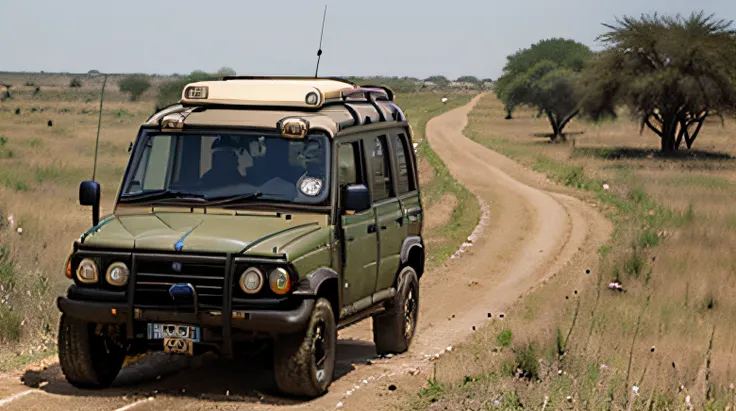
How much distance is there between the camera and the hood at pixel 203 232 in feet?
26.9

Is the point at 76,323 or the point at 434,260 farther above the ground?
the point at 76,323

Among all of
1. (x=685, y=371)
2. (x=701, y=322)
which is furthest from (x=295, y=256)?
(x=701, y=322)

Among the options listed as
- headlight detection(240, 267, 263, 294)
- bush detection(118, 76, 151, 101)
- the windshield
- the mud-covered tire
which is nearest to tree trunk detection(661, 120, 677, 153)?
bush detection(118, 76, 151, 101)

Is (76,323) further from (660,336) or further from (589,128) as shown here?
(589,128)

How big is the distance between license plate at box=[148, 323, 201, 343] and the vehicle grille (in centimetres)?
15

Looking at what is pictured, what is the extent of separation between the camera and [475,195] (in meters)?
29.7

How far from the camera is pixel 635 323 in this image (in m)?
11.4

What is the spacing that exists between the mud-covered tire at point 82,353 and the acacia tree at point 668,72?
4242 centimetres

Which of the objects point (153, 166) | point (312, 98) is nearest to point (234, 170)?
point (153, 166)

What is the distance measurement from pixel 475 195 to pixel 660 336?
745 inches

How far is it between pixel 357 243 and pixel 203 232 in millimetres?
1567

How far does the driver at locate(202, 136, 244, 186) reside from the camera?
30.3 ft

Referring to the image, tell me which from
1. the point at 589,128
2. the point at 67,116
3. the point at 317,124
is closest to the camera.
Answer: the point at 317,124

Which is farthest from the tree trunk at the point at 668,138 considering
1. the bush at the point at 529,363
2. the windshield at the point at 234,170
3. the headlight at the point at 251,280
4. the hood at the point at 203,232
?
the headlight at the point at 251,280
